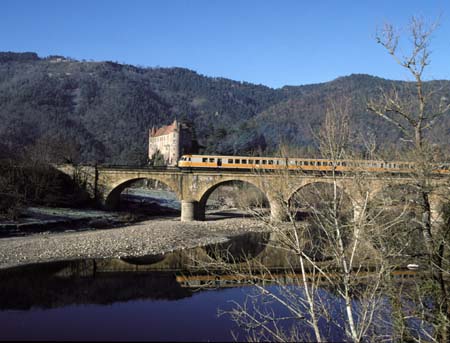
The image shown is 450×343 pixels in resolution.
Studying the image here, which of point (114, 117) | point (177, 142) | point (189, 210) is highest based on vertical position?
point (114, 117)

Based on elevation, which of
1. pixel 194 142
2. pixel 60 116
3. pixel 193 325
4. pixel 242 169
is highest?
pixel 60 116

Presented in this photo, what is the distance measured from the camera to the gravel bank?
78.1 ft

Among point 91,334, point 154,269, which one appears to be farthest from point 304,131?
point 91,334

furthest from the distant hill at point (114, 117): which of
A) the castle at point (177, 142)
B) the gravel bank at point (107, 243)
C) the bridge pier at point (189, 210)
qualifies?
the gravel bank at point (107, 243)

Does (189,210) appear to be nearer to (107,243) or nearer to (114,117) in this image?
(107,243)

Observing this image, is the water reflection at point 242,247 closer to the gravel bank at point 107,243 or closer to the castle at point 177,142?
the gravel bank at point 107,243

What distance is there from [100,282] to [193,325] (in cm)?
648

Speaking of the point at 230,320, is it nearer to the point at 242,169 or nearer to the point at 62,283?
the point at 62,283

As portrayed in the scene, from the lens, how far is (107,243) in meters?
27.4

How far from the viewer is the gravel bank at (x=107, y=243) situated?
23.8 metres

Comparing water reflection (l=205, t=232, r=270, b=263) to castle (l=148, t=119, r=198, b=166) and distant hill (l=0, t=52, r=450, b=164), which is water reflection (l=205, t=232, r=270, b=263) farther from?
castle (l=148, t=119, r=198, b=166)

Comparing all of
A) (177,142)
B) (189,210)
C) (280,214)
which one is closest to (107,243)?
(189,210)

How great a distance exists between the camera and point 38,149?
5628 centimetres

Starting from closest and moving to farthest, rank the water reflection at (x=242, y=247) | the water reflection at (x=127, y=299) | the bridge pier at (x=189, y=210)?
1. the water reflection at (x=127, y=299)
2. the water reflection at (x=242, y=247)
3. the bridge pier at (x=189, y=210)
